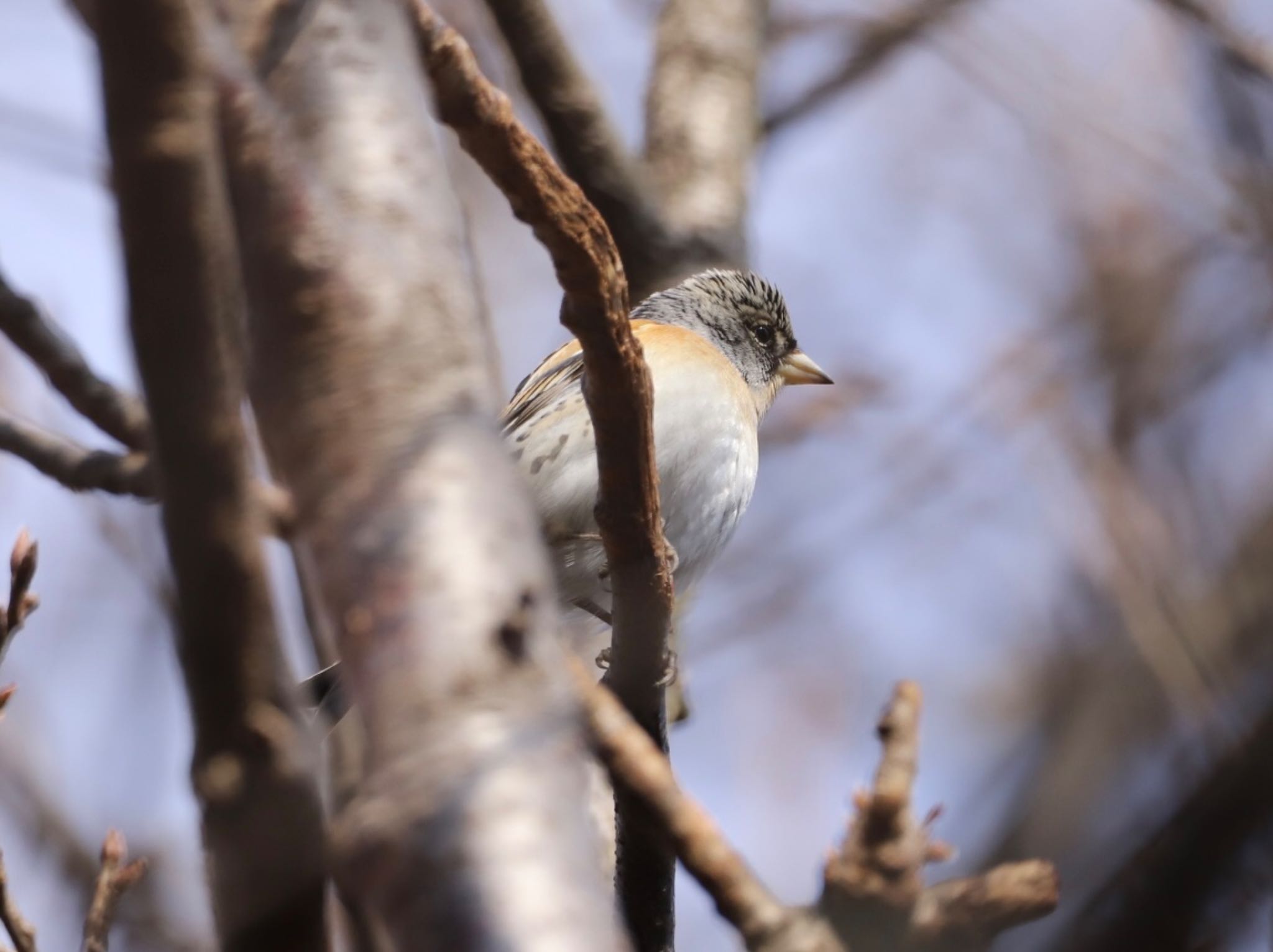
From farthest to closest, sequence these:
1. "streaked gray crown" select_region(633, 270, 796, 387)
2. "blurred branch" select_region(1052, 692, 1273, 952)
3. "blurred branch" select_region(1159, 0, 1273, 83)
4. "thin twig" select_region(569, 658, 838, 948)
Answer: "streaked gray crown" select_region(633, 270, 796, 387) → "blurred branch" select_region(1159, 0, 1273, 83) → "thin twig" select_region(569, 658, 838, 948) → "blurred branch" select_region(1052, 692, 1273, 952)

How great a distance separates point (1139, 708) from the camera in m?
2.44

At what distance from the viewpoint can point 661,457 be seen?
3.71 meters

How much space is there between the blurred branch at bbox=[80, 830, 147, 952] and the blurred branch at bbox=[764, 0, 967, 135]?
3.87 m

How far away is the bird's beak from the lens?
4.93 m

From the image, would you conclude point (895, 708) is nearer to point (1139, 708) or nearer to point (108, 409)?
Result: point (1139, 708)

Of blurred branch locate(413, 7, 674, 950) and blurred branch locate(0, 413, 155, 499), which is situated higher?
blurred branch locate(0, 413, 155, 499)

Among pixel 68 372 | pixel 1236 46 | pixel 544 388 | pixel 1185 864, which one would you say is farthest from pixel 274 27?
pixel 1236 46

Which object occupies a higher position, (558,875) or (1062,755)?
(558,875)

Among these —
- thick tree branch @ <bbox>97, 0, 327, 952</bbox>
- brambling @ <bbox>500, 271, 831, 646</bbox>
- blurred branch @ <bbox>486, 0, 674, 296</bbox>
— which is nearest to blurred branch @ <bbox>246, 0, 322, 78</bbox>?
thick tree branch @ <bbox>97, 0, 327, 952</bbox>

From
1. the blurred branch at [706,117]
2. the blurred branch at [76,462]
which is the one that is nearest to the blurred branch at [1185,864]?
the blurred branch at [76,462]

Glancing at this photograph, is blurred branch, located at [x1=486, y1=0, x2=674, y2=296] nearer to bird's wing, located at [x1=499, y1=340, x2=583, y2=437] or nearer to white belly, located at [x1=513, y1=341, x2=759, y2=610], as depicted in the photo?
bird's wing, located at [x1=499, y1=340, x2=583, y2=437]

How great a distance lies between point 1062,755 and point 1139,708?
36 centimetres

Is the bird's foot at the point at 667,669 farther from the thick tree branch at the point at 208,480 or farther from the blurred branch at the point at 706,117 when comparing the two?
the blurred branch at the point at 706,117

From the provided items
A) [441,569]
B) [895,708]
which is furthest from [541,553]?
[895,708]
